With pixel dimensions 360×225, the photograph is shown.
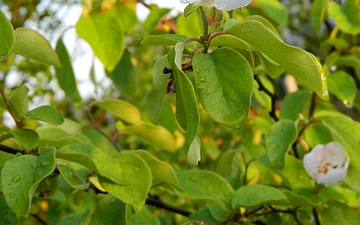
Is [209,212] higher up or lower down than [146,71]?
higher up

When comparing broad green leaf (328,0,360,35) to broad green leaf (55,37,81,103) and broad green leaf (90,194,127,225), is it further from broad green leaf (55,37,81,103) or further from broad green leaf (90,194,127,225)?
broad green leaf (90,194,127,225)

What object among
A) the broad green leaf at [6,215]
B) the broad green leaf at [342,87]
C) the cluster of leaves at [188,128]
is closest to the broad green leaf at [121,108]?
the cluster of leaves at [188,128]

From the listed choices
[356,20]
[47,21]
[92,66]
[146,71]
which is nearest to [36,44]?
[92,66]

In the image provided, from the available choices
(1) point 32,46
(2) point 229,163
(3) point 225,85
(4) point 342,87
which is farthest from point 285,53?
(4) point 342,87

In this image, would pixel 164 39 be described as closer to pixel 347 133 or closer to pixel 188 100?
pixel 188 100

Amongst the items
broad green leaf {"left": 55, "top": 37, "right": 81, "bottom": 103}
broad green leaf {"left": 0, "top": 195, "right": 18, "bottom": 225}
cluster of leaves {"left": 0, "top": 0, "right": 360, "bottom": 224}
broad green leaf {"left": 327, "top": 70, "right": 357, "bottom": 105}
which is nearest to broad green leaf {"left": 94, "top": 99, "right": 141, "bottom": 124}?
cluster of leaves {"left": 0, "top": 0, "right": 360, "bottom": 224}

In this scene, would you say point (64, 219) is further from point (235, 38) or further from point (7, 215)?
point (235, 38)
